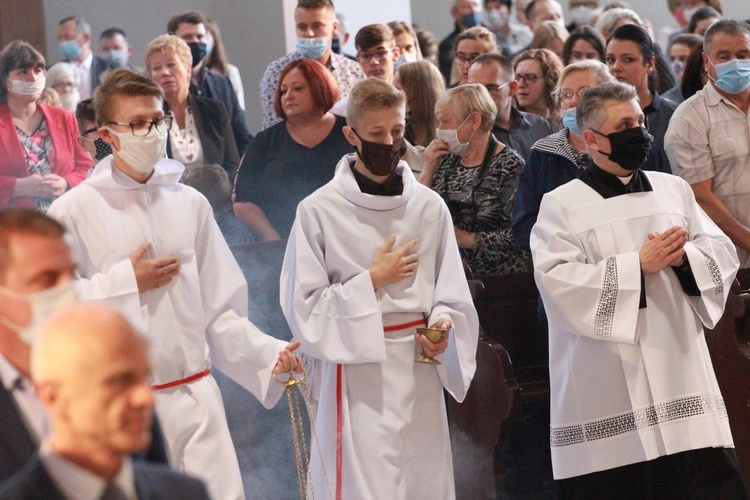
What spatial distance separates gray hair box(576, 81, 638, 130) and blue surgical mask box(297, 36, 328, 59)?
9.50 feet

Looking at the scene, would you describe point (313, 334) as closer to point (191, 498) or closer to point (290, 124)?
point (290, 124)

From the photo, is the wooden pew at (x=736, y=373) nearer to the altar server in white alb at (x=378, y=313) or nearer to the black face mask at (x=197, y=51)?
the altar server in white alb at (x=378, y=313)

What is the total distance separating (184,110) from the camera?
706 centimetres

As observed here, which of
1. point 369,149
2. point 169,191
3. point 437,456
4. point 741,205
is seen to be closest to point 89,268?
point 169,191

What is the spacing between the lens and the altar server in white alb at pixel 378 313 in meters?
4.50

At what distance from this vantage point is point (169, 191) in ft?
14.1

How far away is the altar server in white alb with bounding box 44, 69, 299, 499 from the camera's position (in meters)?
4.03

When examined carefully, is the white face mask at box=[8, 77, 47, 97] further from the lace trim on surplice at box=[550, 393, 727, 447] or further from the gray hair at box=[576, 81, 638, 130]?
the lace trim on surplice at box=[550, 393, 727, 447]

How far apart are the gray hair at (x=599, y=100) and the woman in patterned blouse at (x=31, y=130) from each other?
3126 mm

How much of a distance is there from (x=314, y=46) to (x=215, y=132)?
0.86 metres

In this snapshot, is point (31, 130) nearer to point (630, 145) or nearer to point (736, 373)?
point (630, 145)

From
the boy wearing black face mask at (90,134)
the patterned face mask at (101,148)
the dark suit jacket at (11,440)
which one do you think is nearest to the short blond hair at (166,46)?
the boy wearing black face mask at (90,134)

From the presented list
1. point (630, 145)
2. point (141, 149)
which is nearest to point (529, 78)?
point (630, 145)

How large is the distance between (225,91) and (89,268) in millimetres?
3871
